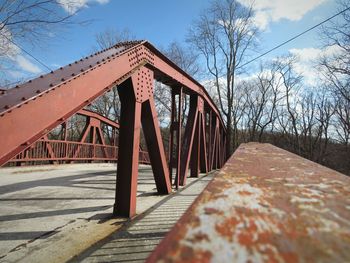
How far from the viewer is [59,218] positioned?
507 centimetres

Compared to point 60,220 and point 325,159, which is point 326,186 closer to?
point 60,220

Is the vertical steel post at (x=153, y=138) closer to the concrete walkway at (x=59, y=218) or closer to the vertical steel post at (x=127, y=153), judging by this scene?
the concrete walkway at (x=59, y=218)

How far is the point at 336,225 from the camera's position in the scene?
2.37ft

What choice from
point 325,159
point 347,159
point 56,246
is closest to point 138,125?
point 56,246

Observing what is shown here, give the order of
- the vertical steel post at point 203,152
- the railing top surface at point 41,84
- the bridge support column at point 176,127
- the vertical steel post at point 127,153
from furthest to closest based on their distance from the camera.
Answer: the vertical steel post at point 203,152
the bridge support column at point 176,127
the vertical steel post at point 127,153
the railing top surface at point 41,84

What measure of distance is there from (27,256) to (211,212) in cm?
329

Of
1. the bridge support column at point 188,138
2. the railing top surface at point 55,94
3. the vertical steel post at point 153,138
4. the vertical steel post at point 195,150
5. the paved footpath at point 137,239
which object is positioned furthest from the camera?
the vertical steel post at point 195,150

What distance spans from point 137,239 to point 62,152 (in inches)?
578

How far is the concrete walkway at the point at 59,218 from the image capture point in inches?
141

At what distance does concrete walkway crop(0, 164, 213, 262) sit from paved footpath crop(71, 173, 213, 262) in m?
0.02

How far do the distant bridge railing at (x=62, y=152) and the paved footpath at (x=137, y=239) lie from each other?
27.5ft

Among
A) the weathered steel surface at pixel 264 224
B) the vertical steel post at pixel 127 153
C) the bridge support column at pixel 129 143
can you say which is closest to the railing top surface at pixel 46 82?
the bridge support column at pixel 129 143

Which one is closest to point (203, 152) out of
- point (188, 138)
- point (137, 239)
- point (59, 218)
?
point (188, 138)

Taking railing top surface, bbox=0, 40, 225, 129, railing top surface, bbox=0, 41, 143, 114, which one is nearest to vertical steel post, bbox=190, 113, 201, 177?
railing top surface, bbox=0, 40, 225, 129
